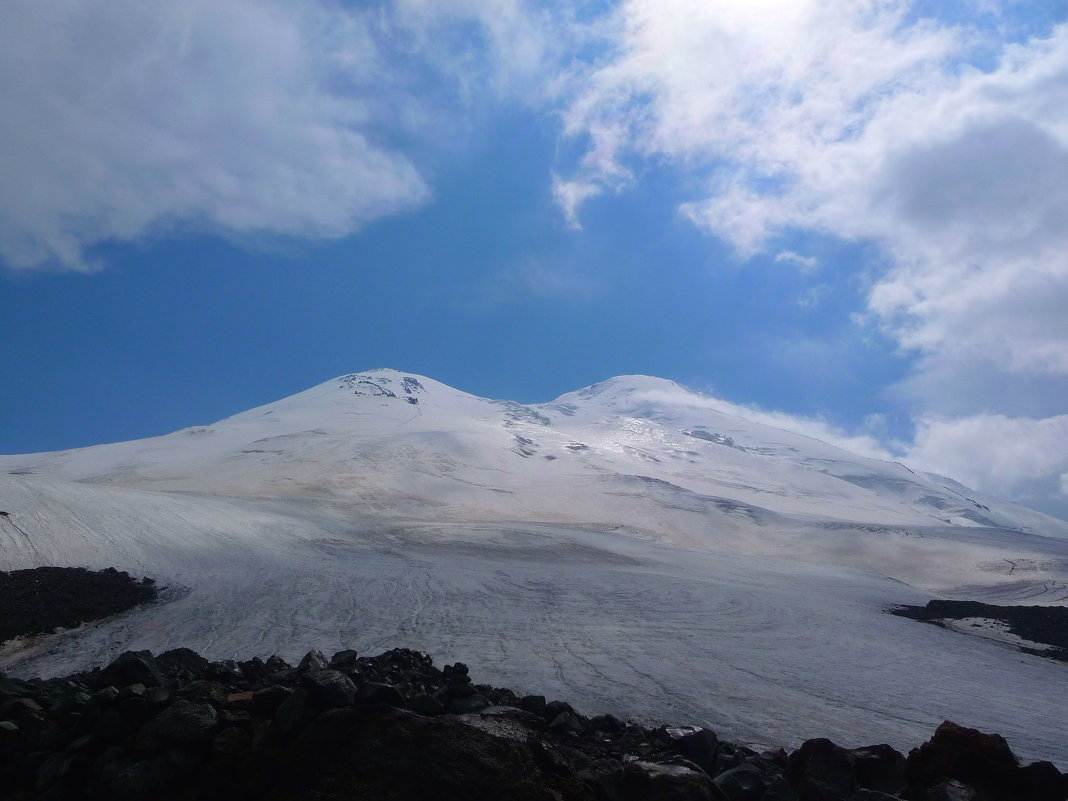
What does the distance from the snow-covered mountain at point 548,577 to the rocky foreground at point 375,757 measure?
13.0 ft

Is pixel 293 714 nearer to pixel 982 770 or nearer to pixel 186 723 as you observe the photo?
pixel 186 723

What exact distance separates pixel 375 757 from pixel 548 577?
71.4ft

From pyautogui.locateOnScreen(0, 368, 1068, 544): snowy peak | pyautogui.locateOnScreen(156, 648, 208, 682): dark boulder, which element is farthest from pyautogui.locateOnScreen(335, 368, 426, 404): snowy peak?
pyautogui.locateOnScreen(156, 648, 208, 682): dark boulder

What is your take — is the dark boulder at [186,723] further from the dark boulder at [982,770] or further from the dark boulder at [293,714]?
the dark boulder at [982,770]

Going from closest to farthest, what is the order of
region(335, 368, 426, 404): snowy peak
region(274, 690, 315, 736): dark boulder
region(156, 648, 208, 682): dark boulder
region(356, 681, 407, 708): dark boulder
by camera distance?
region(274, 690, 315, 736): dark boulder < region(356, 681, 407, 708): dark boulder < region(156, 648, 208, 682): dark boulder < region(335, 368, 426, 404): snowy peak

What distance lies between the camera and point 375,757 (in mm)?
4941

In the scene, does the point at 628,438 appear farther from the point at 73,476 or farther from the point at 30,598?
the point at 30,598

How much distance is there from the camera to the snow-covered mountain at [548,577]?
41.4 ft

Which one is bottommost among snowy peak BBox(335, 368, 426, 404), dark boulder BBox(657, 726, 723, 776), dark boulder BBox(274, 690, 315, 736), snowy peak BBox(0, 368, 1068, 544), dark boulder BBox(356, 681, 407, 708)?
dark boulder BBox(657, 726, 723, 776)

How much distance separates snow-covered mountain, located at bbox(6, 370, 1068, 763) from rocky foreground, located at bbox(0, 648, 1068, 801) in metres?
3.95

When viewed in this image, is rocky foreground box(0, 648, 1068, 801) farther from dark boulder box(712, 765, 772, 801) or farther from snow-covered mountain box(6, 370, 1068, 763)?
snow-covered mountain box(6, 370, 1068, 763)

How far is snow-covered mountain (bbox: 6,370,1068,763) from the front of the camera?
497 inches

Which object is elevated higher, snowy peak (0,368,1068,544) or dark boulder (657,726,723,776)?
snowy peak (0,368,1068,544)

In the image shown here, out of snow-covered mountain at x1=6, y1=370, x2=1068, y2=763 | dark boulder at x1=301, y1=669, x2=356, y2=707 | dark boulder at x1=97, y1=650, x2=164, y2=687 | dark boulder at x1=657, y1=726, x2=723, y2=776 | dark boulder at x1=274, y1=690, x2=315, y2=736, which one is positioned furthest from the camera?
snow-covered mountain at x1=6, y1=370, x2=1068, y2=763
